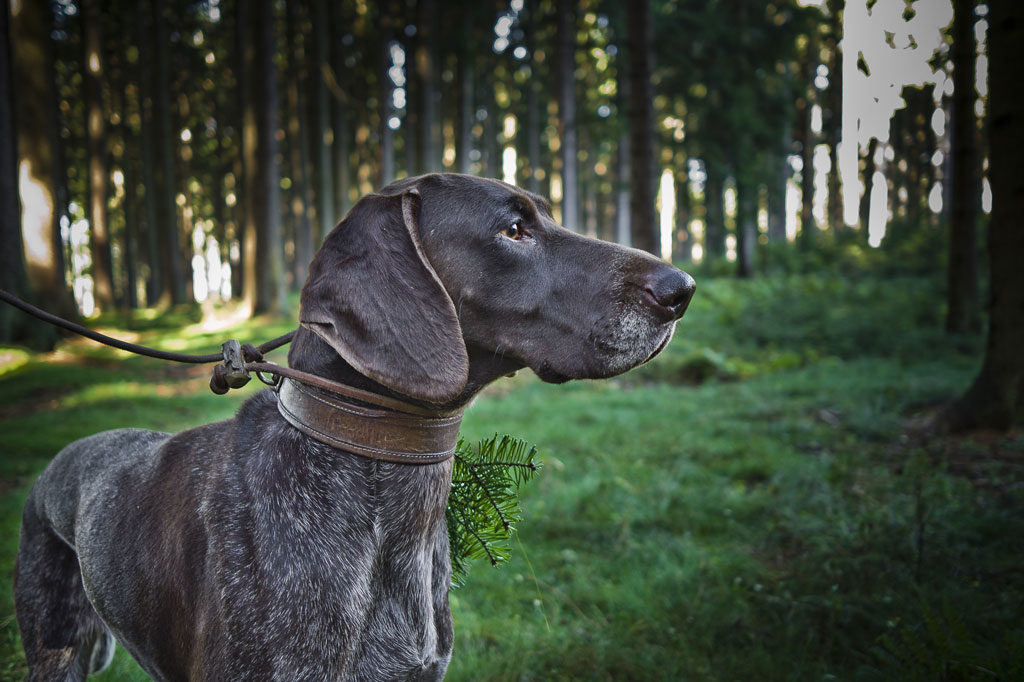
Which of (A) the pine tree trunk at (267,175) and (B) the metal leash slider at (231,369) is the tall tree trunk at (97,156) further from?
(B) the metal leash slider at (231,369)

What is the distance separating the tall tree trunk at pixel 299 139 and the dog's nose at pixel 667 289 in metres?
21.7

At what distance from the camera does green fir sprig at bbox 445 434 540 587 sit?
278 cm

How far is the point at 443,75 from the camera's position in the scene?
31.5 metres

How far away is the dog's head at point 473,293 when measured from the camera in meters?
1.96

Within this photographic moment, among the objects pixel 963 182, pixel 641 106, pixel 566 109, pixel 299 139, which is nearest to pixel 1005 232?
pixel 963 182

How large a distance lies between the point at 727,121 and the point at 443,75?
1773cm

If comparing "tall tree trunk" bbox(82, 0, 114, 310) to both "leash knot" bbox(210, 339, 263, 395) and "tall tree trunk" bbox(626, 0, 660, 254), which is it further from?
"leash knot" bbox(210, 339, 263, 395)

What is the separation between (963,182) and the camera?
10648 mm

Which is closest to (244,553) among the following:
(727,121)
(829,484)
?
(829,484)

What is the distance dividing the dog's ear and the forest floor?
140cm

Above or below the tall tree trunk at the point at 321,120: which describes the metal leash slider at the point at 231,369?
below

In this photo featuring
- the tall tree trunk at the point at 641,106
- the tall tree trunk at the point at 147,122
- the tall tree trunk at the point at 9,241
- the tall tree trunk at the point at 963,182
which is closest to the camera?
the tall tree trunk at the point at 963,182

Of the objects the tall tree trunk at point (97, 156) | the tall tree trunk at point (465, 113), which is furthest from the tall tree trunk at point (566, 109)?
the tall tree trunk at point (97, 156)

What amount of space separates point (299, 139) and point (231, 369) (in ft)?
80.9
